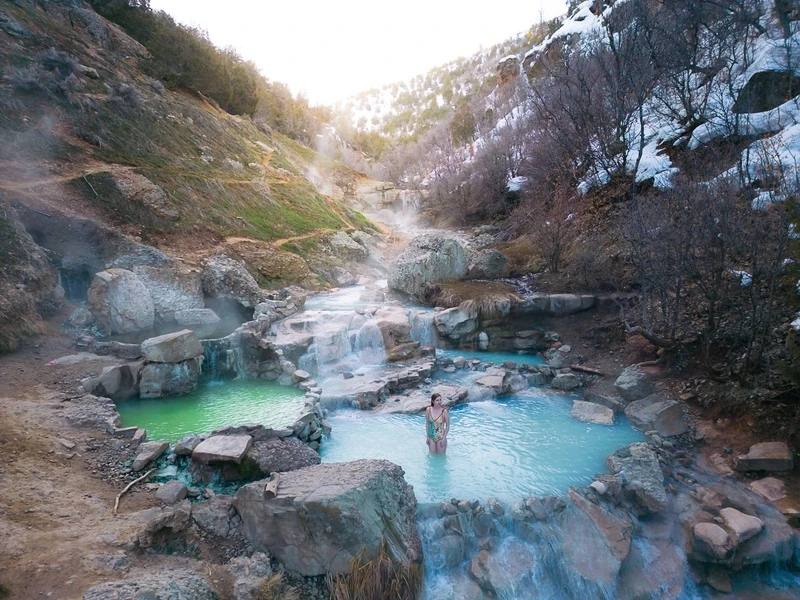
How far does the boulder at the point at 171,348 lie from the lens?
8.73 metres

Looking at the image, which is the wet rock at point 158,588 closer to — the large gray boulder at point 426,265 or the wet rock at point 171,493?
the wet rock at point 171,493

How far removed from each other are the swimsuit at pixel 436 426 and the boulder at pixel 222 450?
2809mm

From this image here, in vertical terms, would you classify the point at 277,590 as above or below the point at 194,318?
below

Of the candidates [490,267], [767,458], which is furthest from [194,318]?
[767,458]

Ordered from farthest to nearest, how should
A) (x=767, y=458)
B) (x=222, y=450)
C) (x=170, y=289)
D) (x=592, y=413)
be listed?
1. (x=170, y=289)
2. (x=592, y=413)
3. (x=767, y=458)
4. (x=222, y=450)

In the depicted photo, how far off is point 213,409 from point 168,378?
1.38 meters

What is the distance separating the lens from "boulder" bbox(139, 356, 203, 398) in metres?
8.66

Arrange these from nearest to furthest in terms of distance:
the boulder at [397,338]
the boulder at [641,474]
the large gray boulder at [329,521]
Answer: the large gray boulder at [329,521] → the boulder at [641,474] → the boulder at [397,338]

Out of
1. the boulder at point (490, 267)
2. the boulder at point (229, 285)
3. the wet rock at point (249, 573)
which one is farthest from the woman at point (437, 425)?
the boulder at point (490, 267)

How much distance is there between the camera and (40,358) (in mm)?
8352

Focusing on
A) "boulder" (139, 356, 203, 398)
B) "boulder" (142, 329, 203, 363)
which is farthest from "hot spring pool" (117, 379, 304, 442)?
"boulder" (142, 329, 203, 363)

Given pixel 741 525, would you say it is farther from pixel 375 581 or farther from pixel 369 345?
pixel 369 345

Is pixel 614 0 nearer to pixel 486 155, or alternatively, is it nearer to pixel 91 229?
pixel 486 155

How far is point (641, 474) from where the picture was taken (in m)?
5.96
